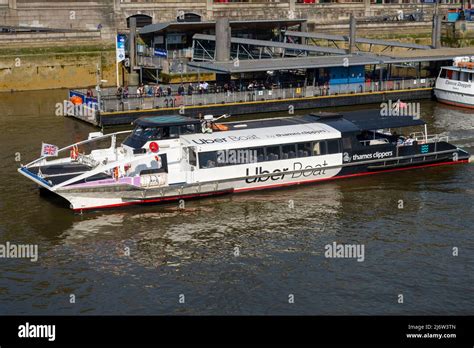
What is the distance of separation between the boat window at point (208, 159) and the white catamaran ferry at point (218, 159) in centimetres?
5

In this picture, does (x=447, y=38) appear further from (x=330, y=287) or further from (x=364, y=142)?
(x=330, y=287)

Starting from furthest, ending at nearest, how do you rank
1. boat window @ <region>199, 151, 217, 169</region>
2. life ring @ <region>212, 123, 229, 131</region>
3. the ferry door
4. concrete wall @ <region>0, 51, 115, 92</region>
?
1. concrete wall @ <region>0, 51, 115, 92</region>
2. life ring @ <region>212, 123, 229, 131</region>
3. boat window @ <region>199, 151, 217, 169</region>
4. the ferry door

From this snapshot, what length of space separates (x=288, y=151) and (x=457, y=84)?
29.1 m

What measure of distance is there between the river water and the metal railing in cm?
1435

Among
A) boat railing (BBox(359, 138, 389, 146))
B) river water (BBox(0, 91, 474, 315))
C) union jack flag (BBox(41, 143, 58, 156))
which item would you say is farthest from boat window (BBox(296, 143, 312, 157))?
union jack flag (BBox(41, 143, 58, 156))

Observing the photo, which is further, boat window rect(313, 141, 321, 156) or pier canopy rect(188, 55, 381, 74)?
pier canopy rect(188, 55, 381, 74)

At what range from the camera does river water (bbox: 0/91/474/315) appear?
2764 cm

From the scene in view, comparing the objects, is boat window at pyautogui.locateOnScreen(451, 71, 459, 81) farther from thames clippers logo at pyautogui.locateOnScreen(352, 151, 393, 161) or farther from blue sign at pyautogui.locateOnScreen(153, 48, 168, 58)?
blue sign at pyautogui.locateOnScreen(153, 48, 168, 58)

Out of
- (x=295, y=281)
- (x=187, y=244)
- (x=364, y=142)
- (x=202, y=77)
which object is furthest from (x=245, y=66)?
(x=295, y=281)

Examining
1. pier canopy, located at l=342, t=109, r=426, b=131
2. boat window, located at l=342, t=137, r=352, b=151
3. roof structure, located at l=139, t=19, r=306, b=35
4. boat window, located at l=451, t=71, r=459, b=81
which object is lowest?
boat window, located at l=342, t=137, r=352, b=151

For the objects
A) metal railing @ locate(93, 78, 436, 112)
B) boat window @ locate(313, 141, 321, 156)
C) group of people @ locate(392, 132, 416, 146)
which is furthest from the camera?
metal railing @ locate(93, 78, 436, 112)

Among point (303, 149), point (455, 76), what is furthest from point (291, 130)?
point (455, 76)

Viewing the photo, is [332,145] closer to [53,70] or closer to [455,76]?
[455,76]

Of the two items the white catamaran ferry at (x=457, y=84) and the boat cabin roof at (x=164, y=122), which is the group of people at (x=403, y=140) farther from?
the white catamaran ferry at (x=457, y=84)
